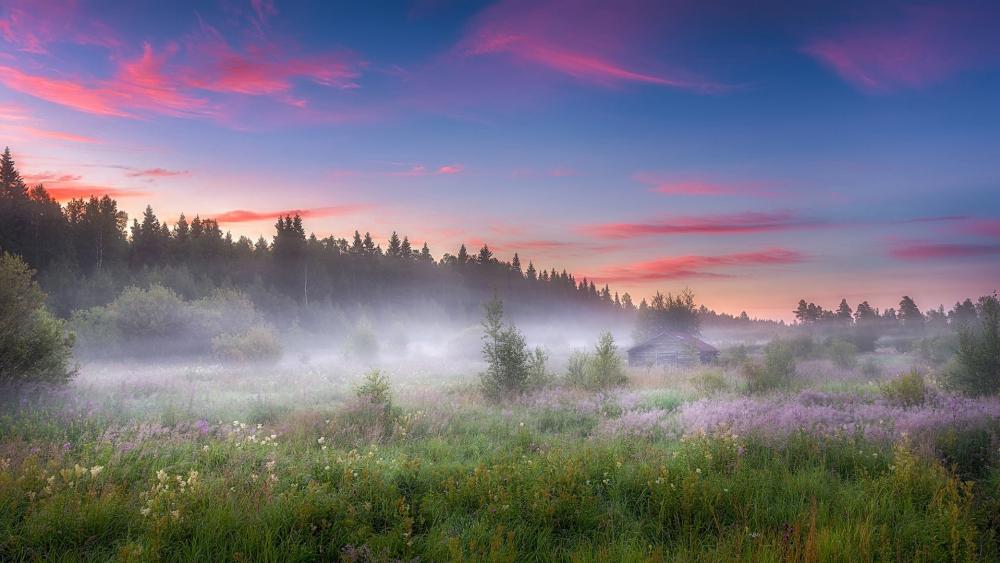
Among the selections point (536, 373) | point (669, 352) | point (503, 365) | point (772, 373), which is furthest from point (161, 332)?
point (772, 373)

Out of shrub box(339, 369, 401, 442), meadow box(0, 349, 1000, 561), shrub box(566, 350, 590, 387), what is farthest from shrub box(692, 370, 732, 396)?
shrub box(339, 369, 401, 442)

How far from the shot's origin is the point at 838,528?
5.04 metres

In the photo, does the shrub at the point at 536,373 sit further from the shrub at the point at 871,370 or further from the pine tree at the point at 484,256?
the pine tree at the point at 484,256

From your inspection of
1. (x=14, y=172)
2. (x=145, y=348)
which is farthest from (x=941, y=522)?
(x=14, y=172)

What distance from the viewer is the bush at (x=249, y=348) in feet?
96.9

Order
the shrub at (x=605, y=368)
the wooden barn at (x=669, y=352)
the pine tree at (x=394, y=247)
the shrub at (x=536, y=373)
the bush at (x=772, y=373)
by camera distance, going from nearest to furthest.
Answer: the bush at (x=772, y=373) → the shrub at (x=536, y=373) → the shrub at (x=605, y=368) → the wooden barn at (x=669, y=352) → the pine tree at (x=394, y=247)

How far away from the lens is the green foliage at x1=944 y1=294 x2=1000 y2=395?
13.8 m

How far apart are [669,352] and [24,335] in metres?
35.0

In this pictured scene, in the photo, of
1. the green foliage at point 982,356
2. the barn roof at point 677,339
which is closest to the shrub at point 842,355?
the barn roof at point 677,339

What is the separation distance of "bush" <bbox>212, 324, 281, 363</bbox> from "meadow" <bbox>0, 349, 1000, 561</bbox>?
63.6 ft

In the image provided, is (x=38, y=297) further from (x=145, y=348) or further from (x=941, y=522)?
(x=145, y=348)

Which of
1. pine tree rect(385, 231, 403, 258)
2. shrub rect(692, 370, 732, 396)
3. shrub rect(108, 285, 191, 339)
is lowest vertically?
shrub rect(692, 370, 732, 396)

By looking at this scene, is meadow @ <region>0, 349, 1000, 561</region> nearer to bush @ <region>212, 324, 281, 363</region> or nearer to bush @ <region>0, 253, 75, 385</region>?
bush @ <region>0, 253, 75, 385</region>

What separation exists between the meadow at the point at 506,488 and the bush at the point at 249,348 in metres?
19.4
